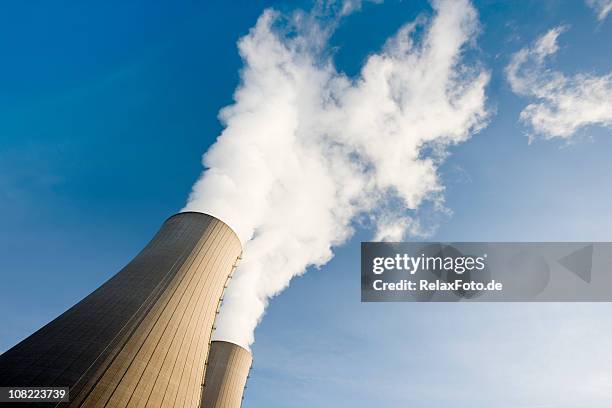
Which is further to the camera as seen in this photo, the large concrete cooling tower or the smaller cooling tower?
the smaller cooling tower

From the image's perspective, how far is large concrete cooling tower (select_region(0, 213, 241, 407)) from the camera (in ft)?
29.4

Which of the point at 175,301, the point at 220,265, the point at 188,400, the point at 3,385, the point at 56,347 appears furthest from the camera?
the point at 220,265

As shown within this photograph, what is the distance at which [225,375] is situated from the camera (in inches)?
850

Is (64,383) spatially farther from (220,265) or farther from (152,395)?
(220,265)

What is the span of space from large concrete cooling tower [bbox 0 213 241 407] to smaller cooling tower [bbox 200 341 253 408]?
8.21 metres

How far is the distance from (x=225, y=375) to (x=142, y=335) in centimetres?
1232

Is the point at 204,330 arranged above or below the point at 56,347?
above

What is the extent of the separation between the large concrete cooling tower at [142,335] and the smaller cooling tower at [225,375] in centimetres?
821

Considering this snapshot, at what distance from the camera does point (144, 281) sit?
12.5 m

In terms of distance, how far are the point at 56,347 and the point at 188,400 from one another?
12.9 ft

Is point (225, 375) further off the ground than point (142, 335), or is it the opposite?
point (225, 375)

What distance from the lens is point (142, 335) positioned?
10727 mm

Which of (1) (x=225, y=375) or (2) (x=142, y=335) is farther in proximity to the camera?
(1) (x=225, y=375)

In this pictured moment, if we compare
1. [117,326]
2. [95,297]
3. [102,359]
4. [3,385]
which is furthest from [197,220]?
[3,385]
